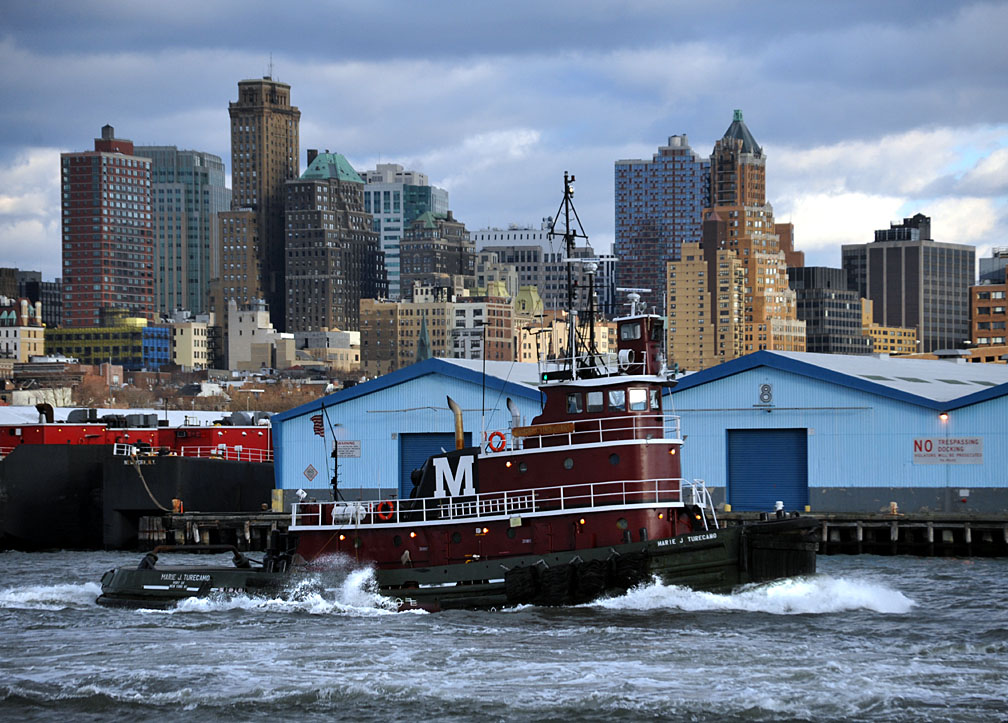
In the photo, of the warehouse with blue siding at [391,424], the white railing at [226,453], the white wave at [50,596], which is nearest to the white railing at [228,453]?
the white railing at [226,453]

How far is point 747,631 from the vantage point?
104ft

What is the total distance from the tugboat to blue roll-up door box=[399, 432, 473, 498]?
1680 cm

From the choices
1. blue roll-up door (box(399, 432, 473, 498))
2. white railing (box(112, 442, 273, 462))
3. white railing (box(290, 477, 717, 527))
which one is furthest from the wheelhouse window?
white railing (box(112, 442, 273, 462))

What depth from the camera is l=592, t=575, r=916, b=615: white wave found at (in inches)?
1342

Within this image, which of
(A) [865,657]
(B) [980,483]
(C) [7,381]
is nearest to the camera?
(A) [865,657]

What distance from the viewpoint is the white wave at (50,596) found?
125 feet

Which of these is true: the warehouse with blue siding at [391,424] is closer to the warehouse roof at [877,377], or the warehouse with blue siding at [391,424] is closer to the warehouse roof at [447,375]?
the warehouse roof at [447,375]

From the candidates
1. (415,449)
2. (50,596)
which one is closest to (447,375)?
(415,449)

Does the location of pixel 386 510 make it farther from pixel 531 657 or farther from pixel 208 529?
pixel 208 529

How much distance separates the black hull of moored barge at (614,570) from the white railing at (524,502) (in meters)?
1.18

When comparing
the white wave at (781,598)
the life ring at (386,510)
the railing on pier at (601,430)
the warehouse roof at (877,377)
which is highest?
the warehouse roof at (877,377)

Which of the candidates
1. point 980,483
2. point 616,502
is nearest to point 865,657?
point 616,502

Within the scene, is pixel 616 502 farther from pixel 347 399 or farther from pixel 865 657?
pixel 347 399

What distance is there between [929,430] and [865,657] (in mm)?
21153
